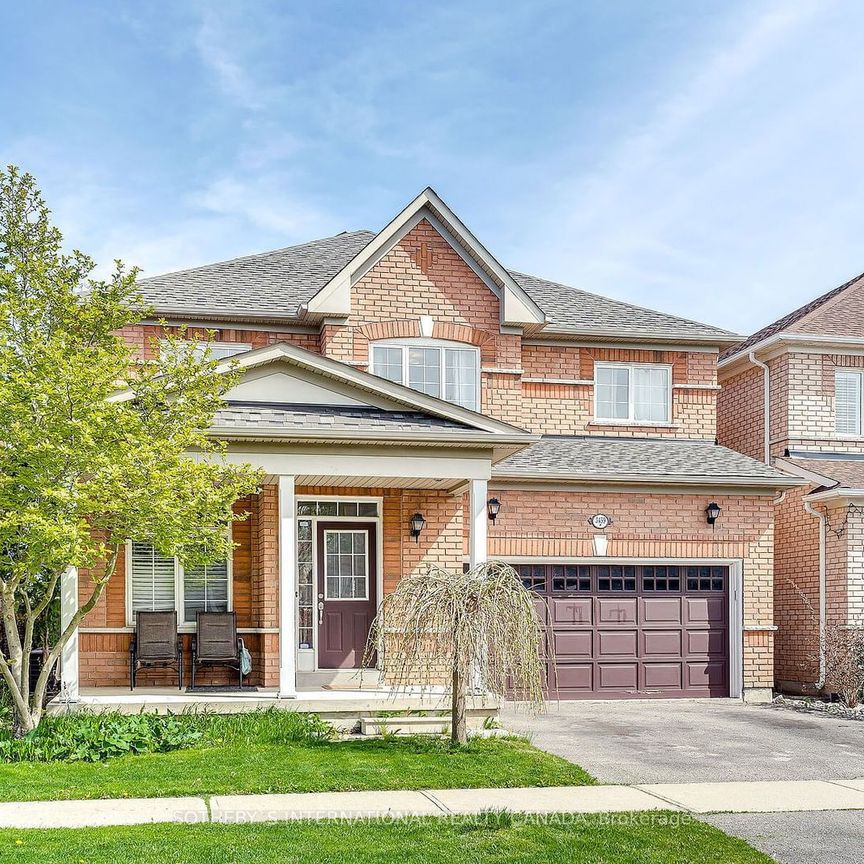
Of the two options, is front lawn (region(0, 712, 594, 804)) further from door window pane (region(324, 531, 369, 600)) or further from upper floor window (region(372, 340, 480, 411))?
upper floor window (region(372, 340, 480, 411))

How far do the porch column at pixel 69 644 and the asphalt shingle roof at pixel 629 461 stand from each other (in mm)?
6622

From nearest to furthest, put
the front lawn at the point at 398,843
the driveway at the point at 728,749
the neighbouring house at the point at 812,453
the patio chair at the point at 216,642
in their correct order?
the front lawn at the point at 398,843 → the driveway at the point at 728,749 → the patio chair at the point at 216,642 → the neighbouring house at the point at 812,453

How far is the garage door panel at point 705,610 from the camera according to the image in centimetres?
1819

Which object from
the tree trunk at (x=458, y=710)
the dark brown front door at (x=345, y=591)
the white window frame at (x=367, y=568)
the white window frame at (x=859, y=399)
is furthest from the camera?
the white window frame at (x=859, y=399)

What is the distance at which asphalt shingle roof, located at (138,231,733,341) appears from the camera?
18000 millimetres

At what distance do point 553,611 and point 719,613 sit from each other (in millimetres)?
2969

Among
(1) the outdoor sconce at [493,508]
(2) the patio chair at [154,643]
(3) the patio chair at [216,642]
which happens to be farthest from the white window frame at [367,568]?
(2) the patio chair at [154,643]

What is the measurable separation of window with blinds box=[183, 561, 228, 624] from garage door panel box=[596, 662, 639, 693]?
20.6 ft

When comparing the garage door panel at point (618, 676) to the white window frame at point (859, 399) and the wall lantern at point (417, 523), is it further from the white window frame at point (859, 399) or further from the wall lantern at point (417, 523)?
the white window frame at point (859, 399)

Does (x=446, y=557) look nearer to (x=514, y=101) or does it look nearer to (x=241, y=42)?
(x=514, y=101)

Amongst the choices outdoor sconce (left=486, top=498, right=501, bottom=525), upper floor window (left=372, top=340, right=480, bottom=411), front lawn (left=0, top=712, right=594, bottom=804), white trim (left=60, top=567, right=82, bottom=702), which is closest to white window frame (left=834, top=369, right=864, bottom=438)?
upper floor window (left=372, top=340, right=480, bottom=411)

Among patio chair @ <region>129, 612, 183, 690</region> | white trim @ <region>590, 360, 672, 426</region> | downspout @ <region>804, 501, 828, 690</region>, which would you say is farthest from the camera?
white trim @ <region>590, 360, 672, 426</region>

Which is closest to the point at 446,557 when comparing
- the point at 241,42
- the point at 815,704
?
the point at 815,704

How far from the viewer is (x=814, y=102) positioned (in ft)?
48.6
